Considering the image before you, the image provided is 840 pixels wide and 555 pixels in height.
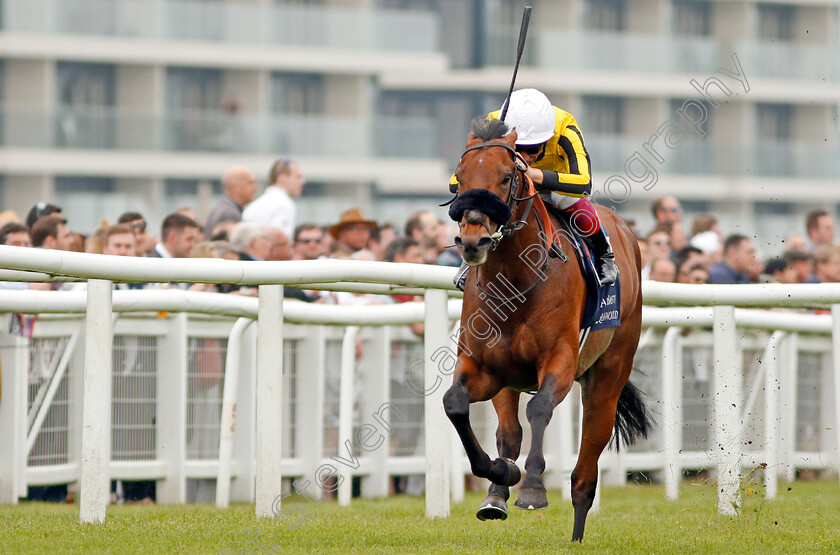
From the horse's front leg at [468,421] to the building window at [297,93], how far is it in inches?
1312

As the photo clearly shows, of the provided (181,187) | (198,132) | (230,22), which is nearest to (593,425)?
(198,132)

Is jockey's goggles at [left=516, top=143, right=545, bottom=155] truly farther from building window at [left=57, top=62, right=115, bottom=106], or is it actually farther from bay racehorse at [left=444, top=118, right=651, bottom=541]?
building window at [left=57, top=62, right=115, bottom=106]

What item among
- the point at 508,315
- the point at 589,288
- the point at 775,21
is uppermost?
the point at 775,21

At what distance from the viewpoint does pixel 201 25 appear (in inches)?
1417

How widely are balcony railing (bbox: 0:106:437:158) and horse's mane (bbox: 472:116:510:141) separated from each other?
30.2 meters

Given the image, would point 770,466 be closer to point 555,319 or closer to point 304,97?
point 555,319

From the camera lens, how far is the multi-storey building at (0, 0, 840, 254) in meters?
34.4

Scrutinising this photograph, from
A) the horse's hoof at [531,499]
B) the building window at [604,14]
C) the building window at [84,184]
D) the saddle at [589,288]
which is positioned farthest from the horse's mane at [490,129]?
the building window at [604,14]

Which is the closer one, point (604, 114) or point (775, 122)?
point (604, 114)

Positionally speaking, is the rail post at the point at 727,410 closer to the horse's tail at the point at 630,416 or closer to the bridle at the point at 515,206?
the horse's tail at the point at 630,416

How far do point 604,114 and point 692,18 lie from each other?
169 inches

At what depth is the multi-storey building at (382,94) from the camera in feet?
113

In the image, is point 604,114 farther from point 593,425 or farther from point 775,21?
point 593,425

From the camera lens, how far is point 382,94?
44.1 meters
